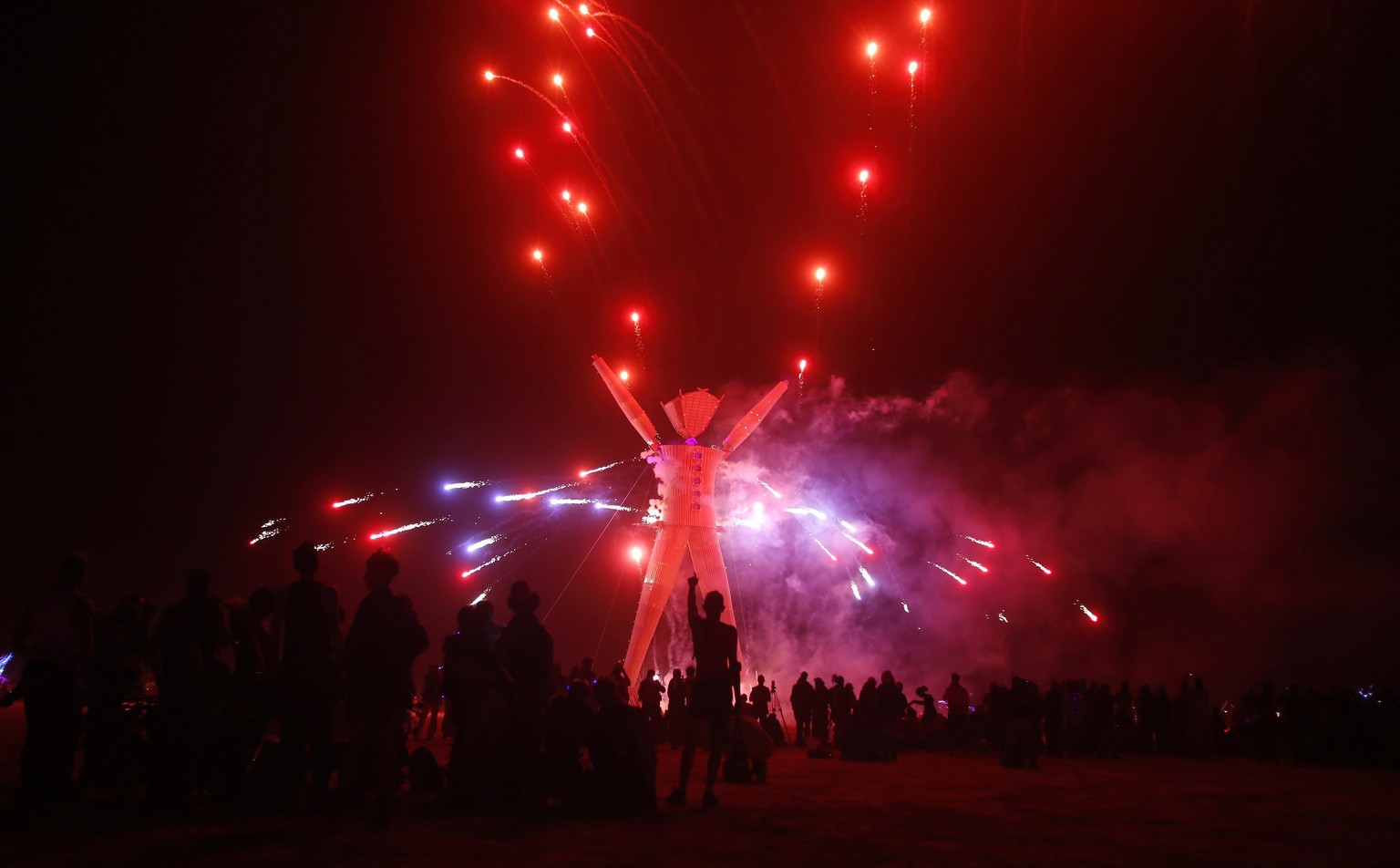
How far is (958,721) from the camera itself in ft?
55.1

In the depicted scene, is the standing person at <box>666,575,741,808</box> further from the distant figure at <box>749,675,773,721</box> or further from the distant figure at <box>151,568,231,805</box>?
the distant figure at <box>749,675,773,721</box>

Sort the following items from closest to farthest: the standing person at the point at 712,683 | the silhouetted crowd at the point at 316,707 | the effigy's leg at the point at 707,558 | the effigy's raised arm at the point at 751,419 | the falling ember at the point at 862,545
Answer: the silhouetted crowd at the point at 316,707, the standing person at the point at 712,683, the effigy's leg at the point at 707,558, the effigy's raised arm at the point at 751,419, the falling ember at the point at 862,545

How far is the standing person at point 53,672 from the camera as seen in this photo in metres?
6.80

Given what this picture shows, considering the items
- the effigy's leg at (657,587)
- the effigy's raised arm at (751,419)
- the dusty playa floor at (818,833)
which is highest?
the effigy's raised arm at (751,419)

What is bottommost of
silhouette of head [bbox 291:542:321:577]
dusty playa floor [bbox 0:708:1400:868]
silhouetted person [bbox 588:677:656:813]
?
dusty playa floor [bbox 0:708:1400:868]

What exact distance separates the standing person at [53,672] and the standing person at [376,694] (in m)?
2.50

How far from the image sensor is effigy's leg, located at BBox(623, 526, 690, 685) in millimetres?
25516

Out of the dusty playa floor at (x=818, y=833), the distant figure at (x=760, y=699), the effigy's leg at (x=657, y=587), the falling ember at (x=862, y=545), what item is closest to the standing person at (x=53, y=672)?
the dusty playa floor at (x=818, y=833)

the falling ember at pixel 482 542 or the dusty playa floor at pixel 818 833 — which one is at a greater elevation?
the falling ember at pixel 482 542

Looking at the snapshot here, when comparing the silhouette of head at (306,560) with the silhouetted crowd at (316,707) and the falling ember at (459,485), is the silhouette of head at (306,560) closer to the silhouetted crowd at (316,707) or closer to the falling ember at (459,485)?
the silhouetted crowd at (316,707)

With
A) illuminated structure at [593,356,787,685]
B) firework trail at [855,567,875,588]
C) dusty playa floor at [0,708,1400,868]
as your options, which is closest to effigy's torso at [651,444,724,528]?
illuminated structure at [593,356,787,685]

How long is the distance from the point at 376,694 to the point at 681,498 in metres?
20.1

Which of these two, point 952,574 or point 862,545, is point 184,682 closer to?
point 952,574

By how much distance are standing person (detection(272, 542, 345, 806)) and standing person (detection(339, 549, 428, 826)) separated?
474 millimetres
